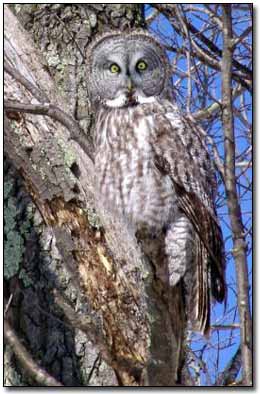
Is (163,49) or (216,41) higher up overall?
(216,41)

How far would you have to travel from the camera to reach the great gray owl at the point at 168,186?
249 cm

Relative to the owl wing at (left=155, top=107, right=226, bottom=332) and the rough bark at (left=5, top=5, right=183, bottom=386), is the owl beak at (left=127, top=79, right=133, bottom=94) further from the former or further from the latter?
the rough bark at (left=5, top=5, right=183, bottom=386)

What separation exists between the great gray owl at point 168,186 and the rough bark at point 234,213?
2.01 feet

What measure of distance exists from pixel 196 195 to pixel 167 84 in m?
0.50

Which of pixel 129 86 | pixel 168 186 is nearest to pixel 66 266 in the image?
pixel 168 186

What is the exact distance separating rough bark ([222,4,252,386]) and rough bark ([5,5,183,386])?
47 centimetres

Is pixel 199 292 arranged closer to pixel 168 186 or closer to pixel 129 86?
pixel 168 186

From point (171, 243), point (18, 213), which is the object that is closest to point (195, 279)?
point (171, 243)

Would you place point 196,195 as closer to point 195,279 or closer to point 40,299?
point 195,279

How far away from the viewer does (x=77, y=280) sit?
236 centimetres

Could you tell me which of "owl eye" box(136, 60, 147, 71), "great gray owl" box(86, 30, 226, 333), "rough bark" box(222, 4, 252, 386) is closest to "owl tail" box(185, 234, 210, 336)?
"great gray owl" box(86, 30, 226, 333)

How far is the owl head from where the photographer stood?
9.14ft

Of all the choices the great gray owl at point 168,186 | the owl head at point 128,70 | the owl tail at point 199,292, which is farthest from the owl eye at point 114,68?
the owl tail at point 199,292

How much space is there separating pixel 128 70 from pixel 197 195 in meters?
0.57
